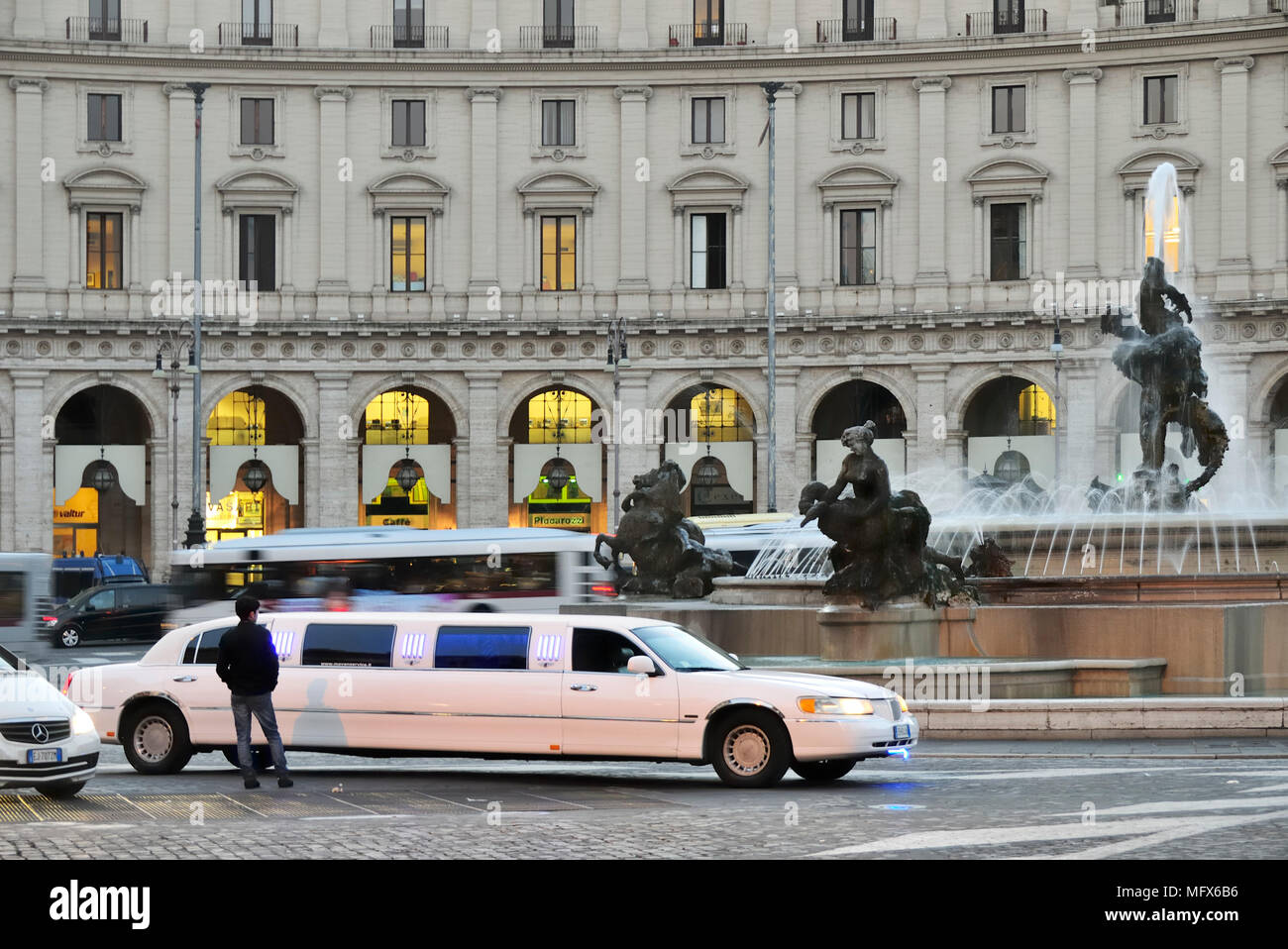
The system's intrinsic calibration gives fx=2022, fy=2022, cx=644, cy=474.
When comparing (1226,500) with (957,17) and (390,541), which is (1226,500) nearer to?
(390,541)

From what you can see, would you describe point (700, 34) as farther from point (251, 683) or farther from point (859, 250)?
point (251, 683)

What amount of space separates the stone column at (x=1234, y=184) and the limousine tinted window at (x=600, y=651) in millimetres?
54928

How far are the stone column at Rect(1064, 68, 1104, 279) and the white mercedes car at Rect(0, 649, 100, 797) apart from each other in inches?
2275

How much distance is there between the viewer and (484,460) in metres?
72.9

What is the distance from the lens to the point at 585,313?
237 feet

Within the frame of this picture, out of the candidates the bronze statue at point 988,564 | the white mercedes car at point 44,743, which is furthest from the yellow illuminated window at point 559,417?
the white mercedes car at point 44,743

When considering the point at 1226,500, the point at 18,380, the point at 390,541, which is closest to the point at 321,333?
the point at 18,380

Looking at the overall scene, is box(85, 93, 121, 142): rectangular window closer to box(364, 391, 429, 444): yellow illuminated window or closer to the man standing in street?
box(364, 391, 429, 444): yellow illuminated window

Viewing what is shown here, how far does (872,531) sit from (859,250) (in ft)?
162

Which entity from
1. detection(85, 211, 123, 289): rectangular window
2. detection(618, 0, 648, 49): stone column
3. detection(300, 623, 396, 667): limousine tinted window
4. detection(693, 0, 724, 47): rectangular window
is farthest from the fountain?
detection(85, 211, 123, 289): rectangular window

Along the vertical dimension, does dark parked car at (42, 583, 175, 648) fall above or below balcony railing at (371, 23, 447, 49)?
below

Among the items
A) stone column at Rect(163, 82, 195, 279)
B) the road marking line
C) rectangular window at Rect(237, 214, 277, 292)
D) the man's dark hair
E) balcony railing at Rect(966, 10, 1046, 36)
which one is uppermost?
balcony railing at Rect(966, 10, 1046, 36)

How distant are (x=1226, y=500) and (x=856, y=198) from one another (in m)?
33.9

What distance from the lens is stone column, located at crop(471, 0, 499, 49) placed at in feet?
239
